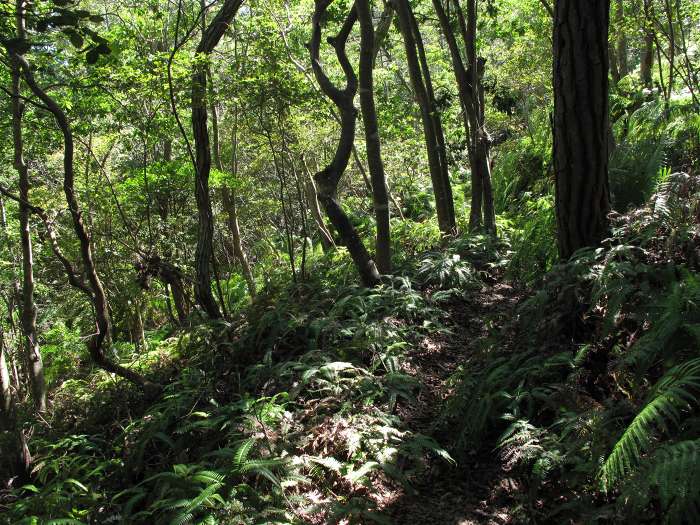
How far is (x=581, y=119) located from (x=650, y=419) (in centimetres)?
262

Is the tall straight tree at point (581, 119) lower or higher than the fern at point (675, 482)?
higher

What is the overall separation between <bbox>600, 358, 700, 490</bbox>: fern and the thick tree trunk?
6134mm

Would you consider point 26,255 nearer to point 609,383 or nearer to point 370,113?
point 370,113

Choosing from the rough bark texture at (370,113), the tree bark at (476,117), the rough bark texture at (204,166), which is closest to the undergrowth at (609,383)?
the rough bark texture at (370,113)

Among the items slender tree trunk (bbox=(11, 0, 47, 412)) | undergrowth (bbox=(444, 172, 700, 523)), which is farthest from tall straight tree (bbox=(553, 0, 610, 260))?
slender tree trunk (bbox=(11, 0, 47, 412))

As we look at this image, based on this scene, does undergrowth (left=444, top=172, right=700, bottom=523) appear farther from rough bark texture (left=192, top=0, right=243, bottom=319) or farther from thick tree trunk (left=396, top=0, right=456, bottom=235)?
thick tree trunk (left=396, top=0, right=456, bottom=235)

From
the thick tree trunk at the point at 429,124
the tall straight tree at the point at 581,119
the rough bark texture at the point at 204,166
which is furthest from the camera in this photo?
the thick tree trunk at the point at 429,124

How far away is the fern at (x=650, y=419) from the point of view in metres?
2.27

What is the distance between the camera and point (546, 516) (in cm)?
272

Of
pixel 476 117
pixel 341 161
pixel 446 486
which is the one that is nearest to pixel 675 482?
pixel 446 486

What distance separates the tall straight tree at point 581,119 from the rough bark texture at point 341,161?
264 centimetres

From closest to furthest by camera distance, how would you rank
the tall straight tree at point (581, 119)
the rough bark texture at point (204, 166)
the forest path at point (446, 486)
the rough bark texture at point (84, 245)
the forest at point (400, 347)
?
1. the forest at point (400, 347)
2. the forest path at point (446, 486)
3. the tall straight tree at point (581, 119)
4. the rough bark texture at point (84, 245)
5. the rough bark texture at point (204, 166)

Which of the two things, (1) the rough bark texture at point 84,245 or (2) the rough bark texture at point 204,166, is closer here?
(1) the rough bark texture at point 84,245

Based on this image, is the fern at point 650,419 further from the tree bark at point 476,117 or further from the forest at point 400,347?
the tree bark at point 476,117
